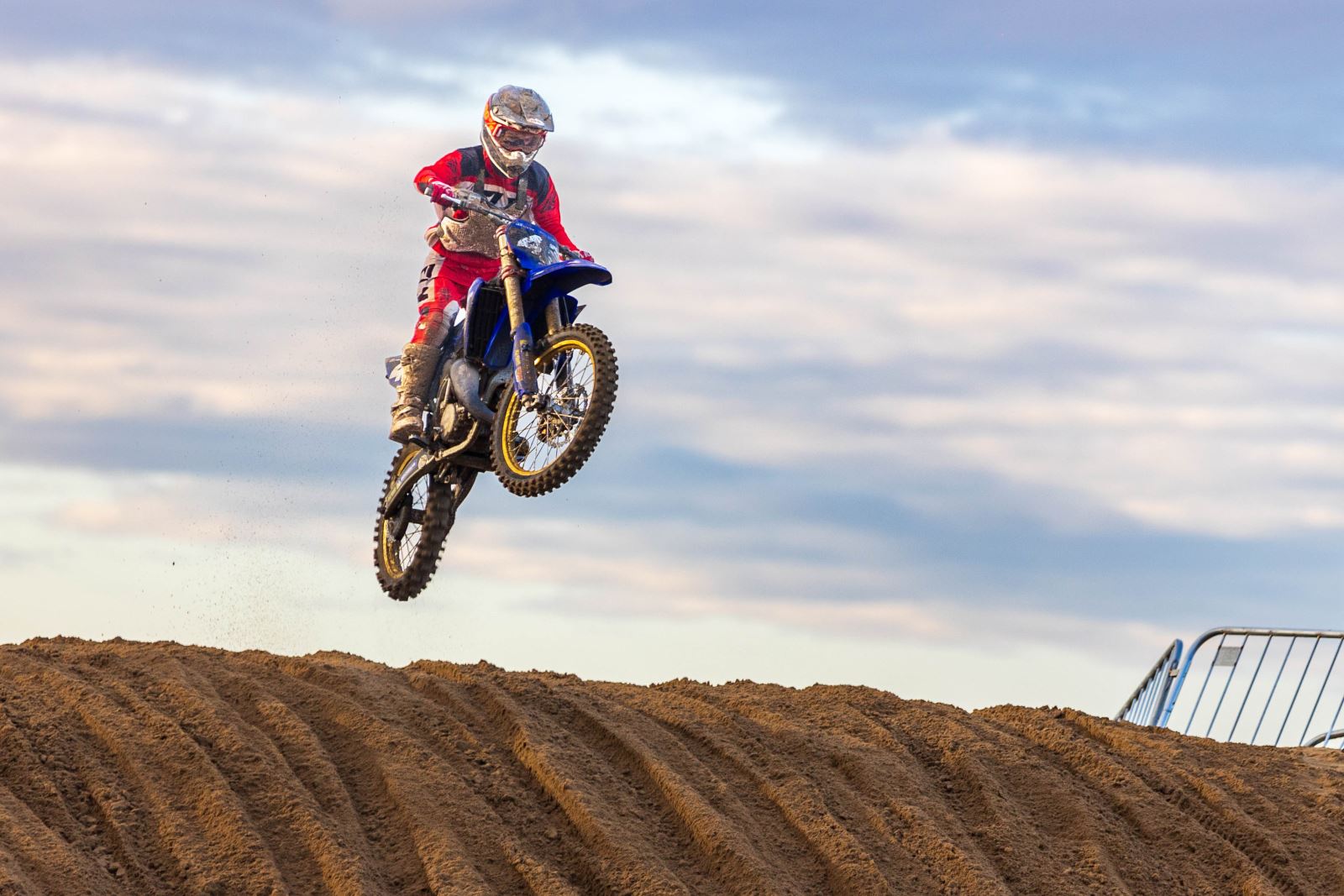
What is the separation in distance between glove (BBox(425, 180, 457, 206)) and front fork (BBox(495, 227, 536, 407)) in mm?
436

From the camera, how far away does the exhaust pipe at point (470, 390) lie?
1097cm

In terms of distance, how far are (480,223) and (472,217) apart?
3.1 inches

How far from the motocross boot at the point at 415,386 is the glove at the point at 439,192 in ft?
3.70

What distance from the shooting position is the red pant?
37.7 ft

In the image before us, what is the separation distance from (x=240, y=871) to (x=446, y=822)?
40.0 inches

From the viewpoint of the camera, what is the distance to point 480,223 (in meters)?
11.4

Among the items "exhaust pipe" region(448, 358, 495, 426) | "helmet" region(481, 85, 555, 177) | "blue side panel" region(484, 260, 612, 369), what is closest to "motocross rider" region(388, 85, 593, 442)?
"helmet" region(481, 85, 555, 177)

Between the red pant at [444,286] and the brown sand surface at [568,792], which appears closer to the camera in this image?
the brown sand surface at [568,792]

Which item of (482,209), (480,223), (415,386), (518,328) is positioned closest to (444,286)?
(480,223)

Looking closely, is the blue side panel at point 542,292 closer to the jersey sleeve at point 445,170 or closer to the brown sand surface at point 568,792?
the jersey sleeve at point 445,170

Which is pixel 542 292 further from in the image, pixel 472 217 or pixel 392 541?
pixel 392 541

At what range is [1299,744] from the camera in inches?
491

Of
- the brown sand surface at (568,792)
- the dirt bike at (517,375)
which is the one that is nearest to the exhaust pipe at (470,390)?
the dirt bike at (517,375)

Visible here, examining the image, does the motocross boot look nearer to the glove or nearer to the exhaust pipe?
the exhaust pipe
